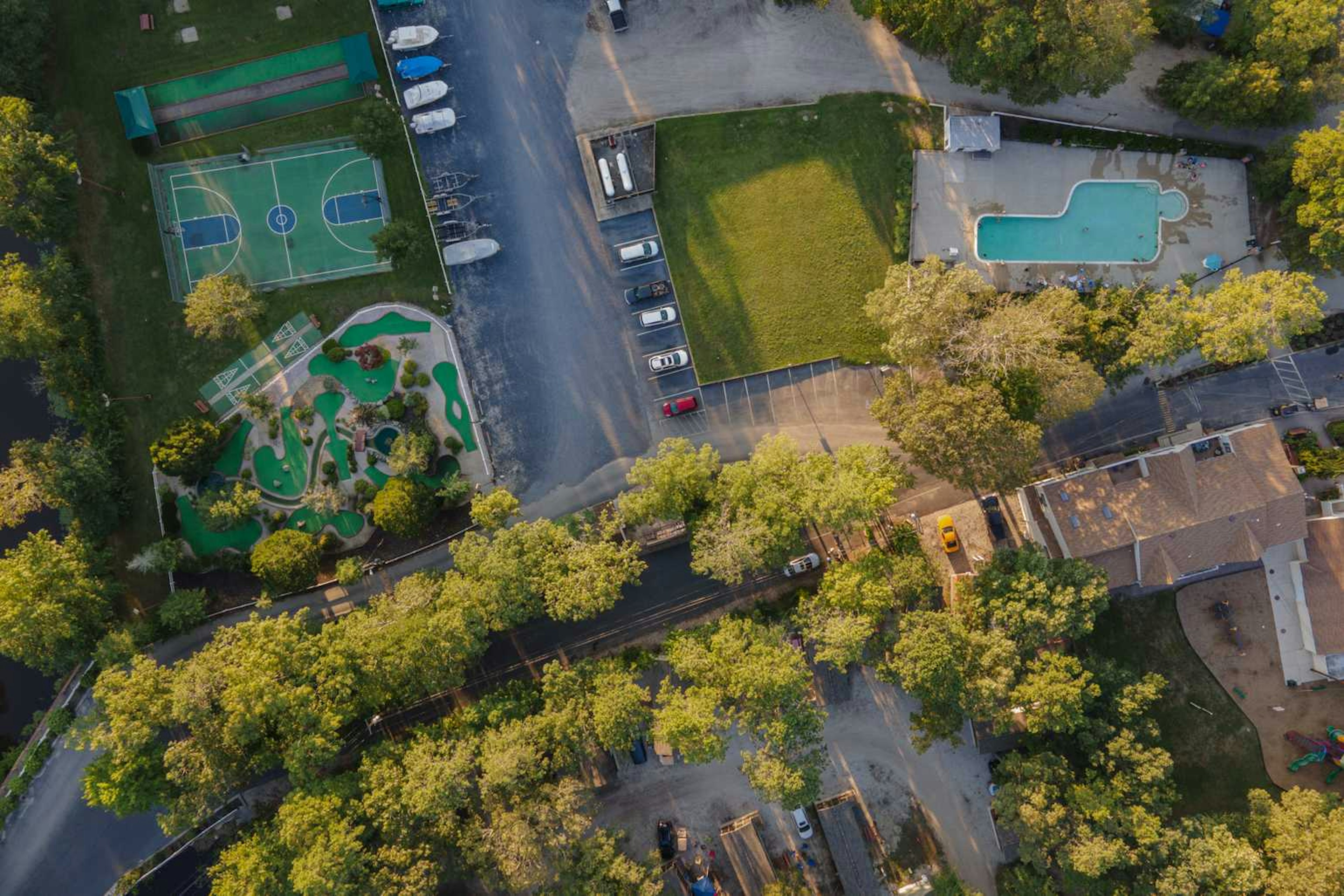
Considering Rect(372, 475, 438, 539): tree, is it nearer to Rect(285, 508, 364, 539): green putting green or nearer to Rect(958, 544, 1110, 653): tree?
Rect(285, 508, 364, 539): green putting green

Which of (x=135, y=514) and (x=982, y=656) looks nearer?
(x=982, y=656)

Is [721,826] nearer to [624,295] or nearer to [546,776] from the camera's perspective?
[546,776]

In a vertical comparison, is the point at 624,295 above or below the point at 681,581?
above

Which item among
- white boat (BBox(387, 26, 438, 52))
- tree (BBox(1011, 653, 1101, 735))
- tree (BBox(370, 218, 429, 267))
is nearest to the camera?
tree (BBox(1011, 653, 1101, 735))

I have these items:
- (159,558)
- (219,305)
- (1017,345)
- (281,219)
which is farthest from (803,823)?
(281,219)

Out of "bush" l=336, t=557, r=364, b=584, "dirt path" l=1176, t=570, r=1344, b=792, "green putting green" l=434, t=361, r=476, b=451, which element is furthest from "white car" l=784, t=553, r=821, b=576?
"bush" l=336, t=557, r=364, b=584

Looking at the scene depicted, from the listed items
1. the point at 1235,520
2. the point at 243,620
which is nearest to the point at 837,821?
the point at 1235,520

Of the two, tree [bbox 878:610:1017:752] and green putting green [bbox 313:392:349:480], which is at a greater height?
green putting green [bbox 313:392:349:480]

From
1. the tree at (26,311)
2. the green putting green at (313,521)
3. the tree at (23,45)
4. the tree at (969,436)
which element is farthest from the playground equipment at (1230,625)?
the tree at (23,45)

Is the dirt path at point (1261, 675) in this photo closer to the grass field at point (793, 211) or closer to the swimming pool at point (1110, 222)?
the swimming pool at point (1110, 222)
